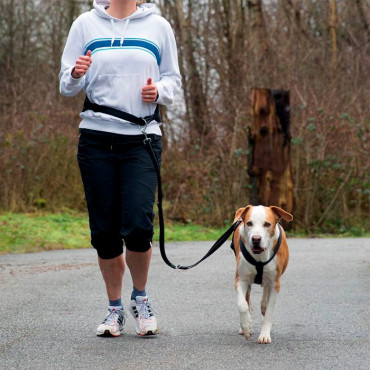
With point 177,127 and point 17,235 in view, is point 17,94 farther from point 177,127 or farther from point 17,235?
point 17,235

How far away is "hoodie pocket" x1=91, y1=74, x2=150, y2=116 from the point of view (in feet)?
17.0

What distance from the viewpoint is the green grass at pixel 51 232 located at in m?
12.7

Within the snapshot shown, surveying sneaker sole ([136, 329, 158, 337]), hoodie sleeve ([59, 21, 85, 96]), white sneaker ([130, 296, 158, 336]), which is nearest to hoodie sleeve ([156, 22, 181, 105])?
hoodie sleeve ([59, 21, 85, 96])

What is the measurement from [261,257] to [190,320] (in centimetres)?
103

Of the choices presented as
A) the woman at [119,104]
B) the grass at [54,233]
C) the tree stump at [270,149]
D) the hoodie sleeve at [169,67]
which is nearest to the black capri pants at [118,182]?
the woman at [119,104]

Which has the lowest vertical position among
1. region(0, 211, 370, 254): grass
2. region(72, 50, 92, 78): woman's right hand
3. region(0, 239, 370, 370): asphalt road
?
region(0, 211, 370, 254): grass

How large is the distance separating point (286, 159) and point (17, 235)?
15.5ft

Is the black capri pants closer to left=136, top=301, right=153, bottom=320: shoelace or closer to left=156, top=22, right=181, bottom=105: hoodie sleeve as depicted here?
left=156, top=22, right=181, bottom=105: hoodie sleeve

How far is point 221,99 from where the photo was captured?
1748cm

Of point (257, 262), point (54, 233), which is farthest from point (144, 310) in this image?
point (54, 233)

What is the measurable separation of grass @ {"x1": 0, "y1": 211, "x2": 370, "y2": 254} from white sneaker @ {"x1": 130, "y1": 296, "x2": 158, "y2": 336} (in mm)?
6703

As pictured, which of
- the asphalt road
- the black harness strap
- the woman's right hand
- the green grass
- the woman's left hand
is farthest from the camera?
the green grass

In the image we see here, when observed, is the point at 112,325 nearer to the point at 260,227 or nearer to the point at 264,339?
the point at 264,339

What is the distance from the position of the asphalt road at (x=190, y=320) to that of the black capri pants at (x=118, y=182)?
0.72 metres
